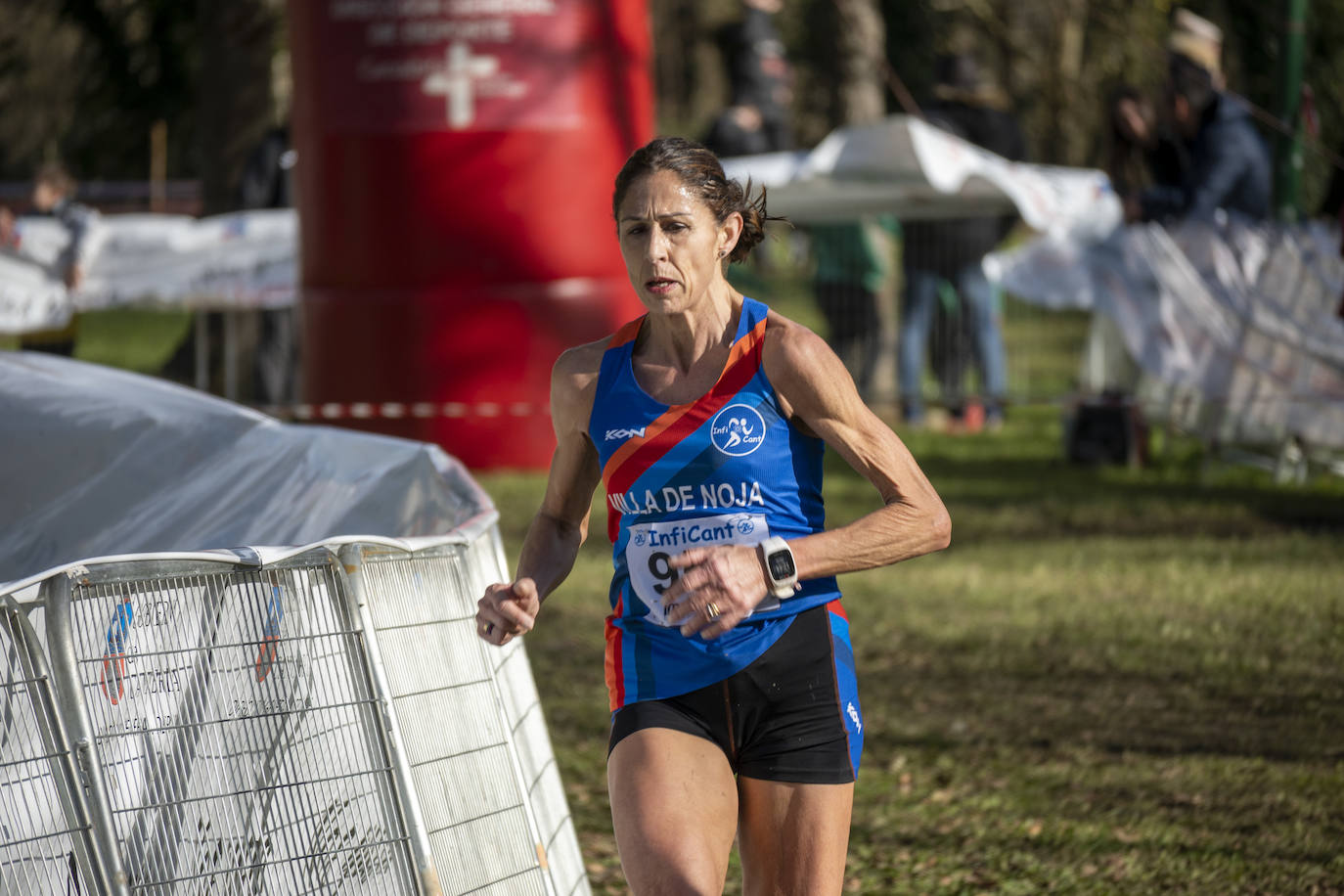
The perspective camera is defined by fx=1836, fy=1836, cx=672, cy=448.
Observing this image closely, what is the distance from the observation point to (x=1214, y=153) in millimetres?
11695

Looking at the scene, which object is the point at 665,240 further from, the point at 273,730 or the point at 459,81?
the point at 459,81

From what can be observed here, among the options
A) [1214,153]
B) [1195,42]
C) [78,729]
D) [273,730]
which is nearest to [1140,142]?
[1195,42]

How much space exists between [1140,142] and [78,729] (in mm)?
10951

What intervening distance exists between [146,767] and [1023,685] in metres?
4.48

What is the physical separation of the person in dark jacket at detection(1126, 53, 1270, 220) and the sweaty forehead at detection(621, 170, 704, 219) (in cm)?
862

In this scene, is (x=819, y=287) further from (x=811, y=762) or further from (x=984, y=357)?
(x=811, y=762)

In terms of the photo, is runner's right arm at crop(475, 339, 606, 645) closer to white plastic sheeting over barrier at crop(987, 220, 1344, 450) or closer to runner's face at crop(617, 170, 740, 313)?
runner's face at crop(617, 170, 740, 313)

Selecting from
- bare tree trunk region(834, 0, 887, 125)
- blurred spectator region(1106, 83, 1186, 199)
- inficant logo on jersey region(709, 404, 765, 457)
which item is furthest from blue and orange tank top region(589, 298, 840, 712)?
bare tree trunk region(834, 0, 887, 125)

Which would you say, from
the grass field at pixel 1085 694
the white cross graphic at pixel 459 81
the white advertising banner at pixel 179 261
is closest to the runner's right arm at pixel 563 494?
the grass field at pixel 1085 694

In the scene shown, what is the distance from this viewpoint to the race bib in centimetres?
344

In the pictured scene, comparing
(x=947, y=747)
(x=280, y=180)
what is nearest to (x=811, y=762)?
(x=947, y=747)

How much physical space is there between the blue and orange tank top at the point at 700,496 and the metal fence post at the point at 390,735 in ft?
1.49

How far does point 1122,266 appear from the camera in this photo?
1225cm

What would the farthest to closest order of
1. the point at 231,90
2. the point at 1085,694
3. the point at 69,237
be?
the point at 231,90, the point at 69,237, the point at 1085,694
